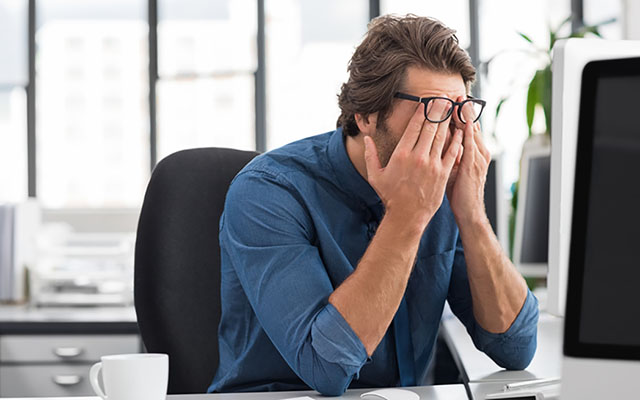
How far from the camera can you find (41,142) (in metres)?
4.17

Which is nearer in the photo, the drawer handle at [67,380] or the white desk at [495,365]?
the white desk at [495,365]

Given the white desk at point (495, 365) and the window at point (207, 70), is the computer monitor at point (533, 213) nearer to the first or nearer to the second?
the white desk at point (495, 365)

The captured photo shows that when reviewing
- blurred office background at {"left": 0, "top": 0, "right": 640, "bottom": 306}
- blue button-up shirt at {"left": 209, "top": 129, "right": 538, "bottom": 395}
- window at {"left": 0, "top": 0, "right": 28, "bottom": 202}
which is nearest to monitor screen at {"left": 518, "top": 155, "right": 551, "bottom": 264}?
blue button-up shirt at {"left": 209, "top": 129, "right": 538, "bottom": 395}

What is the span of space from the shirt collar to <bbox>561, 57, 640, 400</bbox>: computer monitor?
65cm

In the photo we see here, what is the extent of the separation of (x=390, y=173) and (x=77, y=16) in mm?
A: 3588

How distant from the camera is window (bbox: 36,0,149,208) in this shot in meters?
4.13

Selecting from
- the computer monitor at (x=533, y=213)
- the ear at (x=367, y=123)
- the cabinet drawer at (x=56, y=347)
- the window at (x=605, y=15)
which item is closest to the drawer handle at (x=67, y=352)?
the cabinet drawer at (x=56, y=347)

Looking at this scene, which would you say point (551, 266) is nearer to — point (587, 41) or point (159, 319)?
point (587, 41)

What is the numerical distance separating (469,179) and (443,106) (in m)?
0.13

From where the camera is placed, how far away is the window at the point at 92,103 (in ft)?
13.6

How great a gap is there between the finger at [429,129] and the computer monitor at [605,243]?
20.2 inches

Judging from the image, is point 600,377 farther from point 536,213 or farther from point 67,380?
point 67,380

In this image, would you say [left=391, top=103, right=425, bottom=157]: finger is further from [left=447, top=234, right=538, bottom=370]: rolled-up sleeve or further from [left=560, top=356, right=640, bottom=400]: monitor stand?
[left=560, top=356, right=640, bottom=400]: monitor stand

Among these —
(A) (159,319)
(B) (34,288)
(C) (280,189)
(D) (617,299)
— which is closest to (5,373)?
(B) (34,288)
